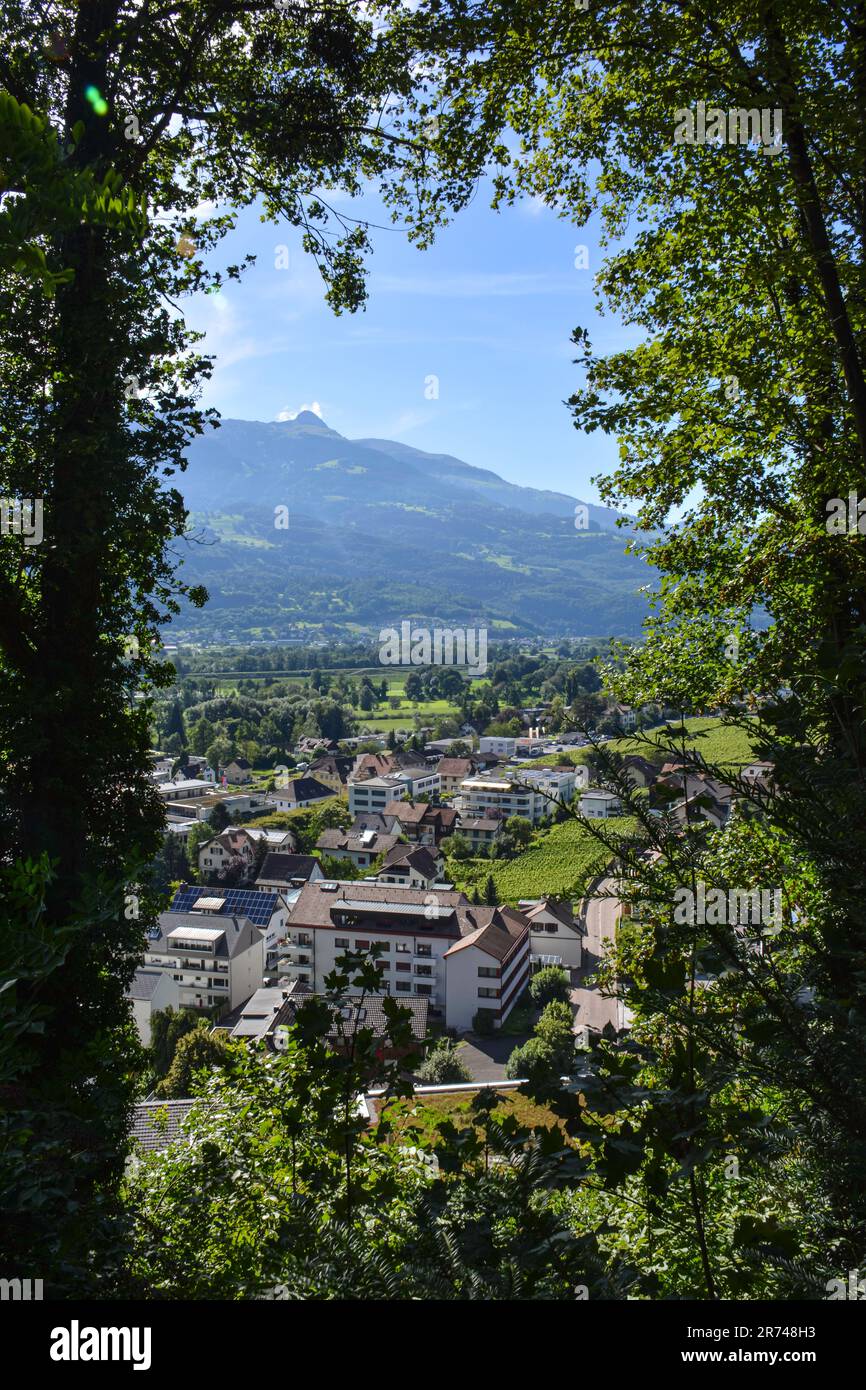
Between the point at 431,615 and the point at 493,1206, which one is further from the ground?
the point at 431,615

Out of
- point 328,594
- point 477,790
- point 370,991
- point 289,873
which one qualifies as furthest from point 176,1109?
point 328,594

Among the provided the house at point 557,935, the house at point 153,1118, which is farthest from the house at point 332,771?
the house at point 153,1118

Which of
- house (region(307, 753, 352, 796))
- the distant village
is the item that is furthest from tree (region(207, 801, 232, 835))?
house (region(307, 753, 352, 796))

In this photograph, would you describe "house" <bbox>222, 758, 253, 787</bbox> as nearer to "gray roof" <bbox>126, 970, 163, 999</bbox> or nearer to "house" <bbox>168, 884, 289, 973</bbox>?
"house" <bbox>168, 884, 289, 973</bbox>

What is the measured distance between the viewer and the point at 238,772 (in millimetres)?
63594

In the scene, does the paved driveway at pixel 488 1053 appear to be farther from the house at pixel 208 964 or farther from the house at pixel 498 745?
the house at pixel 498 745

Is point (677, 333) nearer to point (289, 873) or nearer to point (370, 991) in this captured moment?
point (370, 991)

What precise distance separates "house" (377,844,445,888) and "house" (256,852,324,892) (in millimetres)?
3291

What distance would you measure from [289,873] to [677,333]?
31.0m

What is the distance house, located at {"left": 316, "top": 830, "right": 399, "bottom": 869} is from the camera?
3689 cm

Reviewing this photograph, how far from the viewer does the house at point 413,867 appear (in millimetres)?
26750

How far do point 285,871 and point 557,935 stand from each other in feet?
50.1

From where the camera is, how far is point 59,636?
451 centimetres
